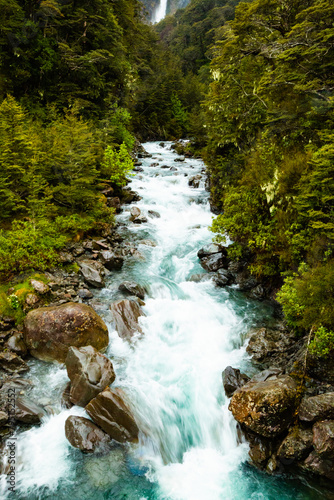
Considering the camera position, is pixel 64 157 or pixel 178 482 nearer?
pixel 178 482

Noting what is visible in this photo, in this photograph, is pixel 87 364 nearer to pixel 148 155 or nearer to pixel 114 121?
pixel 114 121

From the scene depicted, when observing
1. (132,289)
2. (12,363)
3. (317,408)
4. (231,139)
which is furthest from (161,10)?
(317,408)

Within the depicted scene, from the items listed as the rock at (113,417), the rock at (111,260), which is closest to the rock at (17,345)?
the rock at (113,417)

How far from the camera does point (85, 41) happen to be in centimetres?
2098

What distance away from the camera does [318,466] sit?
548 cm

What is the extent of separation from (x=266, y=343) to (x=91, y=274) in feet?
22.3

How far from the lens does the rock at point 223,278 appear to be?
40.1 feet

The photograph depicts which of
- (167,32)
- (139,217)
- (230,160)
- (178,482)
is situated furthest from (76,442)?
(167,32)

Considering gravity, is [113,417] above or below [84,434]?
above

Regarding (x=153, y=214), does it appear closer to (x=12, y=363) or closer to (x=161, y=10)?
(x=12, y=363)

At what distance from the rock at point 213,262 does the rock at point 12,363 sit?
27.6 feet

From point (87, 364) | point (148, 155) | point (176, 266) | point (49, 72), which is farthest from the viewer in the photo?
point (148, 155)

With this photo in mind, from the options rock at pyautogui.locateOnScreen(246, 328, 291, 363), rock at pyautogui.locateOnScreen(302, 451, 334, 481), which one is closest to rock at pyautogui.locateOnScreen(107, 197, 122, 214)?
rock at pyautogui.locateOnScreen(246, 328, 291, 363)

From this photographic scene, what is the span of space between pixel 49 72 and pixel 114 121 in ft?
17.9
